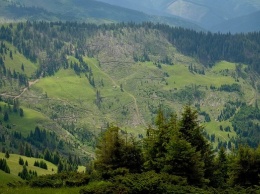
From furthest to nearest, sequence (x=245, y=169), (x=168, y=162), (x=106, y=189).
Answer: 1. (x=245, y=169)
2. (x=168, y=162)
3. (x=106, y=189)

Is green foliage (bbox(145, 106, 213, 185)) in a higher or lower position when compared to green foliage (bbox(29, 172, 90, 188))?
higher

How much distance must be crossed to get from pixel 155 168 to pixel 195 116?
1320 centimetres

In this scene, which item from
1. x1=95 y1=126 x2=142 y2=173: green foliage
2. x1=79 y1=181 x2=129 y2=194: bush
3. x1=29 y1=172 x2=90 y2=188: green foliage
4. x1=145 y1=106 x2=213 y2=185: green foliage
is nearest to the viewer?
x1=79 y1=181 x2=129 y2=194: bush

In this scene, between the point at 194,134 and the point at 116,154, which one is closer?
the point at 116,154

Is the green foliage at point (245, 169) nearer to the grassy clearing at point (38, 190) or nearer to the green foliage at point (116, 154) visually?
the green foliage at point (116, 154)

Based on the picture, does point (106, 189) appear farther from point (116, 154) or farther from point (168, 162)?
point (116, 154)

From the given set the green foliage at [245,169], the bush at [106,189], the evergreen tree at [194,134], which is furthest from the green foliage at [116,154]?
the bush at [106,189]

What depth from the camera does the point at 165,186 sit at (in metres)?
55.0

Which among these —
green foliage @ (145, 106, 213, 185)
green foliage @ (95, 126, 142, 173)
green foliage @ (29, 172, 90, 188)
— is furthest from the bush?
green foliage @ (95, 126, 142, 173)

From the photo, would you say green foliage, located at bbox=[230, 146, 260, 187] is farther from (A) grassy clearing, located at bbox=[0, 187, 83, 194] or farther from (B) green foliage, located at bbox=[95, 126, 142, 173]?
(A) grassy clearing, located at bbox=[0, 187, 83, 194]

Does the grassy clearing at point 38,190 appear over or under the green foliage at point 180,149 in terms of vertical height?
under

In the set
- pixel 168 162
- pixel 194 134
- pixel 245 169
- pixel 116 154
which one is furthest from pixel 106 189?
pixel 245 169

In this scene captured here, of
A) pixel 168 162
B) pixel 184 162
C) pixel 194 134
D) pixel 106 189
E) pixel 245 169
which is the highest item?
pixel 194 134

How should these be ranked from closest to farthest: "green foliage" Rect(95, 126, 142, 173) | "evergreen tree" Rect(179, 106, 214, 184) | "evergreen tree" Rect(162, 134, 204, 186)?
"evergreen tree" Rect(162, 134, 204, 186) < "green foliage" Rect(95, 126, 142, 173) < "evergreen tree" Rect(179, 106, 214, 184)
